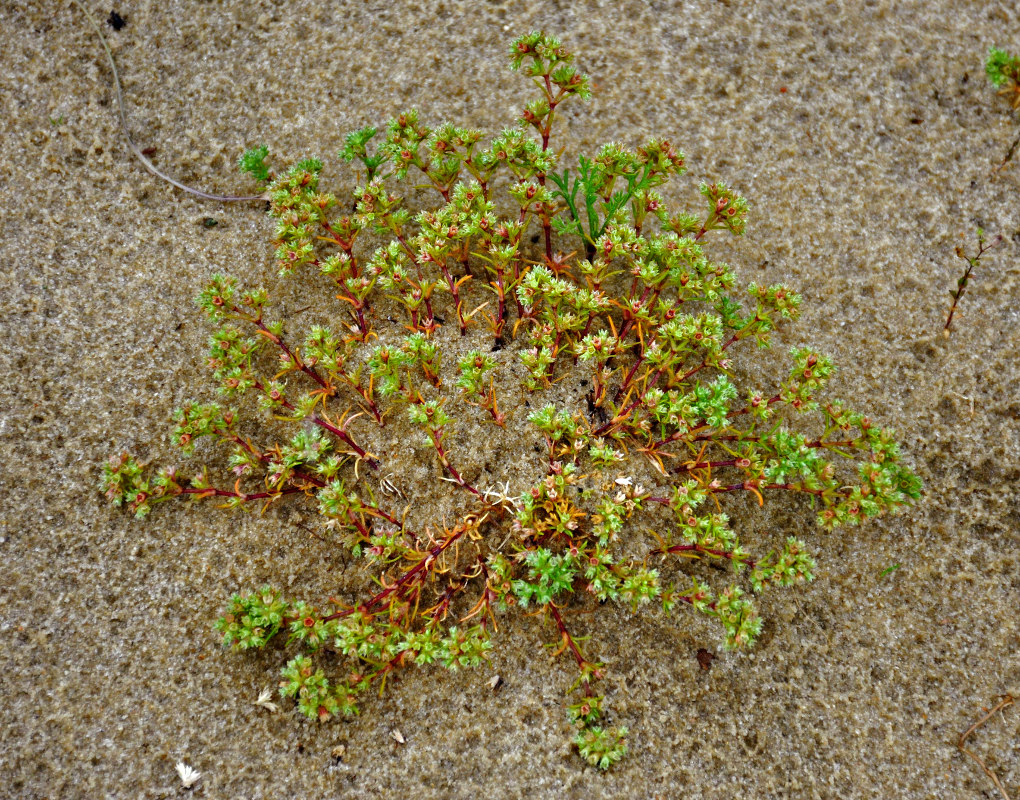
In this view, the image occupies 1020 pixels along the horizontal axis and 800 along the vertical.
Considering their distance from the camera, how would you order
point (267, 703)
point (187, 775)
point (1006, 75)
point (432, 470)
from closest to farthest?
point (187, 775)
point (267, 703)
point (432, 470)
point (1006, 75)

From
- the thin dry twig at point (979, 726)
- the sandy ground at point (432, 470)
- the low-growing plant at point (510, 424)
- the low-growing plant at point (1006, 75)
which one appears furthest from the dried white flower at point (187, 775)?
the low-growing plant at point (1006, 75)

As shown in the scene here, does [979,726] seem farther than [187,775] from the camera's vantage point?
Yes

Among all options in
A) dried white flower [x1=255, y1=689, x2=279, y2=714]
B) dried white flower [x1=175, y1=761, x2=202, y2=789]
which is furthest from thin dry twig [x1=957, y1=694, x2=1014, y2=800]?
dried white flower [x1=175, y1=761, x2=202, y2=789]

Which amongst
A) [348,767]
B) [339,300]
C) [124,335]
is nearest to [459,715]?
[348,767]

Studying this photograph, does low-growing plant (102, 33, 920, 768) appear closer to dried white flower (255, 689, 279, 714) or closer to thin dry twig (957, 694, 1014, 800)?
dried white flower (255, 689, 279, 714)

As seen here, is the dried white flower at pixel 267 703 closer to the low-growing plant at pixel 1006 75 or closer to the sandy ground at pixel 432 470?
the sandy ground at pixel 432 470

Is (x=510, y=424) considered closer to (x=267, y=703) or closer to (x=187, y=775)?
(x=267, y=703)

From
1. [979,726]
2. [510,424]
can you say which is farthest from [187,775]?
[979,726]
